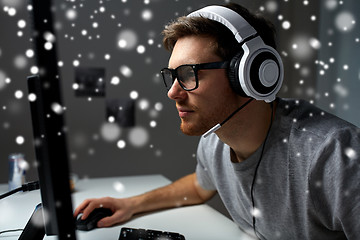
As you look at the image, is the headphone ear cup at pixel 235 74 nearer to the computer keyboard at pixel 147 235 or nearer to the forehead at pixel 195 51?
the forehead at pixel 195 51

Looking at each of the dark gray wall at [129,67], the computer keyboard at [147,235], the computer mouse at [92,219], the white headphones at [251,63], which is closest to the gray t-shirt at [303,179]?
the white headphones at [251,63]

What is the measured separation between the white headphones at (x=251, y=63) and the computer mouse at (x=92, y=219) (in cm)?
50

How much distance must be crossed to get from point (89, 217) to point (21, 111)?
0.83 m

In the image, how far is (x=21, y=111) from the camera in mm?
1441

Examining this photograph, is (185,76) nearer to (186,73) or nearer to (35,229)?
(186,73)

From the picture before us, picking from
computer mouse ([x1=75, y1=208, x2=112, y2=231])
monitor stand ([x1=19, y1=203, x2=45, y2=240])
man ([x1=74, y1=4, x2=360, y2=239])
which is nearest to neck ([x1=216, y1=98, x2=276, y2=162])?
man ([x1=74, y1=4, x2=360, y2=239])

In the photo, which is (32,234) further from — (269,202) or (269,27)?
(269,27)

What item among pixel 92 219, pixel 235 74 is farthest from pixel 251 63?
pixel 92 219

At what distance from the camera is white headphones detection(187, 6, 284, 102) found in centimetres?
73

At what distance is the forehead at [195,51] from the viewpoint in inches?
32.5

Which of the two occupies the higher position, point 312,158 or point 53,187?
point 53,187

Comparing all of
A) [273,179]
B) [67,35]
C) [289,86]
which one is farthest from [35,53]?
[289,86]

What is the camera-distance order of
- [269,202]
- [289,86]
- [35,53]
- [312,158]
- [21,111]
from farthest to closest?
[289,86], [21,111], [269,202], [312,158], [35,53]

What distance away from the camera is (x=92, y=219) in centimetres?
84
